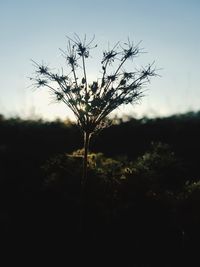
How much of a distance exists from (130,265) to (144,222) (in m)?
1.79

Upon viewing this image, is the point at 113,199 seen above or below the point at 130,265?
above

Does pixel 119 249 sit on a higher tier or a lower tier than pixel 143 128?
lower

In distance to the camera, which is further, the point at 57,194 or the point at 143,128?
the point at 143,128

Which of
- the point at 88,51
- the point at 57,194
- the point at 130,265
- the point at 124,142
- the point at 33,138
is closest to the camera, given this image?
the point at 88,51

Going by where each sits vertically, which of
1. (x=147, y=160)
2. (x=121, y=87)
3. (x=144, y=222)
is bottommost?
(x=144, y=222)

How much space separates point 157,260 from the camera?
14.5 metres

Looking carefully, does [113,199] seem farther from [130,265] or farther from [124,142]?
[124,142]

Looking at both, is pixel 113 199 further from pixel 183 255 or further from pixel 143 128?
pixel 143 128

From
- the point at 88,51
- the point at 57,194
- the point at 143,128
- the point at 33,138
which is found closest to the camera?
the point at 88,51

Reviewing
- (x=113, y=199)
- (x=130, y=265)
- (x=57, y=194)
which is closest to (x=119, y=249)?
(x=130, y=265)

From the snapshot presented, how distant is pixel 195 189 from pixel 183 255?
2.51 m

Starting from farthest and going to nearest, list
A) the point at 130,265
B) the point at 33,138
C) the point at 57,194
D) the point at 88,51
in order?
the point at 33,138 < the point at 57,194 < the point at 130,265 < the point at 88,51

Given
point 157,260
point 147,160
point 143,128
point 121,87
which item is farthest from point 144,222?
point 143,128

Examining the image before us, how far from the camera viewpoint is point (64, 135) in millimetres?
31625
